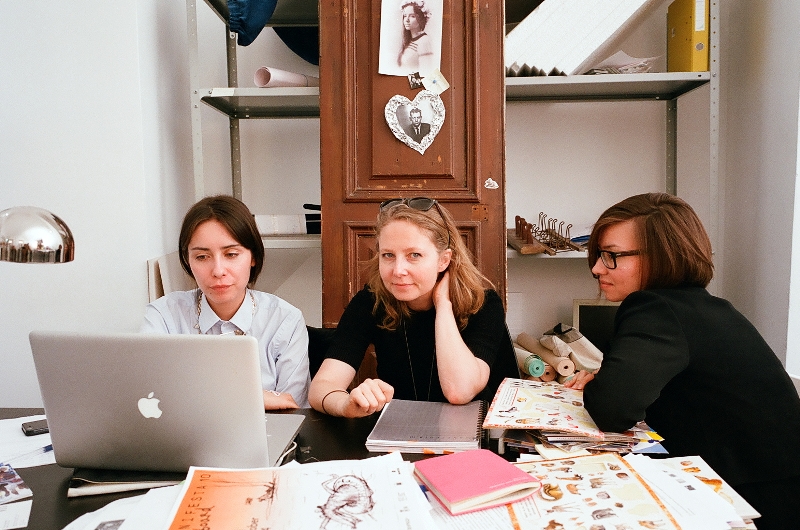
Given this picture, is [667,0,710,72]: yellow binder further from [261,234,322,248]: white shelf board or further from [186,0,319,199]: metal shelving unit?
[261,234,322,248]: white shelf board

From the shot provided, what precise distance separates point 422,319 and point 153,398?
3.04ft

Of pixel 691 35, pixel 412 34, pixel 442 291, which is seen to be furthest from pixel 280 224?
pixel 691 35

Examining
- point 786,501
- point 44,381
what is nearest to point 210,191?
point 44,381

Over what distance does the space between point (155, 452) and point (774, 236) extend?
1.96 metres

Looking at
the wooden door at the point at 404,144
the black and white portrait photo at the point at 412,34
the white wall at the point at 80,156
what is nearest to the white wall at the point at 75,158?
the white wall at the point at 80,156

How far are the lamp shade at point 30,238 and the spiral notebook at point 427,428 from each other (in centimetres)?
59

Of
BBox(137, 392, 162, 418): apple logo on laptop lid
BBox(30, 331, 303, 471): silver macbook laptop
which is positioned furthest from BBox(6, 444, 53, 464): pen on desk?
BBox(137, 392, 162, 418): apple logo on laptop lid

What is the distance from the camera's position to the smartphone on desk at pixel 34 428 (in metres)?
1.17

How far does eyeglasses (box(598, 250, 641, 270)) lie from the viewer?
1380mm

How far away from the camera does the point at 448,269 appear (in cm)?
169

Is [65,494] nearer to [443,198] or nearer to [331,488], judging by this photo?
[331,488]

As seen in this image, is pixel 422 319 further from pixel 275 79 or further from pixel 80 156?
pixel 80 156

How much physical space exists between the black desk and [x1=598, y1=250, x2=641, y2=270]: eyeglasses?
2.14 feet

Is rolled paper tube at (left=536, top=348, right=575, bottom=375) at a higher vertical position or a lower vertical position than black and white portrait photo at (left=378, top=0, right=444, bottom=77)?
lower
